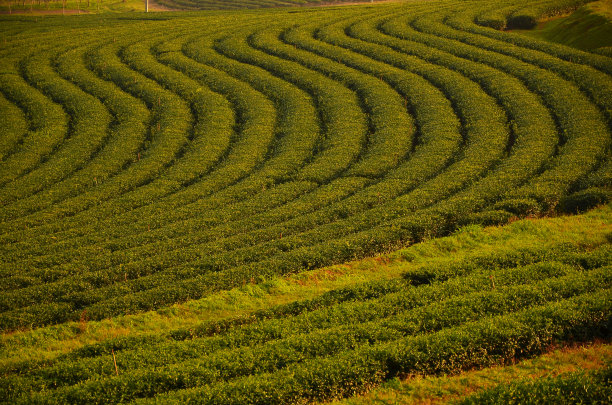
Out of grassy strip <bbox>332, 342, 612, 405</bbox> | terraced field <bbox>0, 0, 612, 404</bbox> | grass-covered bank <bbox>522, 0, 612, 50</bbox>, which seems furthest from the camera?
grass-covered bank <bbox>522, 0, 612, 50</bbox>

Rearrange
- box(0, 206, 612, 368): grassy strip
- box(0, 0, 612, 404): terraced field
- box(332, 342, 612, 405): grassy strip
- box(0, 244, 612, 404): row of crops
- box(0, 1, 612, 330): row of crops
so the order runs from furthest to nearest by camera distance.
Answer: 1. box(0, 1, 612, 330): row of crops
2. box(0, 206, 612, 368): grassy strip
3. box(0, 0, 612, 404): terraced field
4. box(0, 244, 612, 404): row of crops
5. box(332, 342, 612, 405): grassy strip

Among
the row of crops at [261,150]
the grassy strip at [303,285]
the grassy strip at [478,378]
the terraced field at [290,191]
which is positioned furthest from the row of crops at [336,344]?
the row of crops at [261,150]

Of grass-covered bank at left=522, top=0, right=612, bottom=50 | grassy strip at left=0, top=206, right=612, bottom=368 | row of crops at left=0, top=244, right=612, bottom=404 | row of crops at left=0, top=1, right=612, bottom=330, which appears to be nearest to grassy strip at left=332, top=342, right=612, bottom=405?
row of crops at left=0, top=244, right=612, bottom=404

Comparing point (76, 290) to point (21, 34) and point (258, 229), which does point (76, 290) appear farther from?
point (21, 34)

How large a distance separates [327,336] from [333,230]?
1257 cm

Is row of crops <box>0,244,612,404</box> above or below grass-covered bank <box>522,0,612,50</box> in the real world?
below

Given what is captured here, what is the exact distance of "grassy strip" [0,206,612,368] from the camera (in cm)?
2362

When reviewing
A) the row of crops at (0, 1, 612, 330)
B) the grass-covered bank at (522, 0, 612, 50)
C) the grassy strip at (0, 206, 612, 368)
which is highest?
the grass-covered bank at (522, 0, 612, 50)

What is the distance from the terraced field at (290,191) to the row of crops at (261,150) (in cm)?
22

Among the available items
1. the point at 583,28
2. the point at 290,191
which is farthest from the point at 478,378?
the point at 583,28

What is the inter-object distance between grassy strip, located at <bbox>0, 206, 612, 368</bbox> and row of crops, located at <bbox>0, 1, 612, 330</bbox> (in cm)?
97

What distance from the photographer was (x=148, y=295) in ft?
87.0

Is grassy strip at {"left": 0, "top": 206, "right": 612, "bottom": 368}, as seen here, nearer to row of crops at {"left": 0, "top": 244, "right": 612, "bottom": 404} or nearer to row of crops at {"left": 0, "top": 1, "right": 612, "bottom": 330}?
row of crops at {"left": 0, "top": 1, "right": 612, "bottom": 330}

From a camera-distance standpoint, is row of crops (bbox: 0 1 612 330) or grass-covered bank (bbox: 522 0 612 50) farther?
grass-covered bank (bbox: 522 0 612 50)
